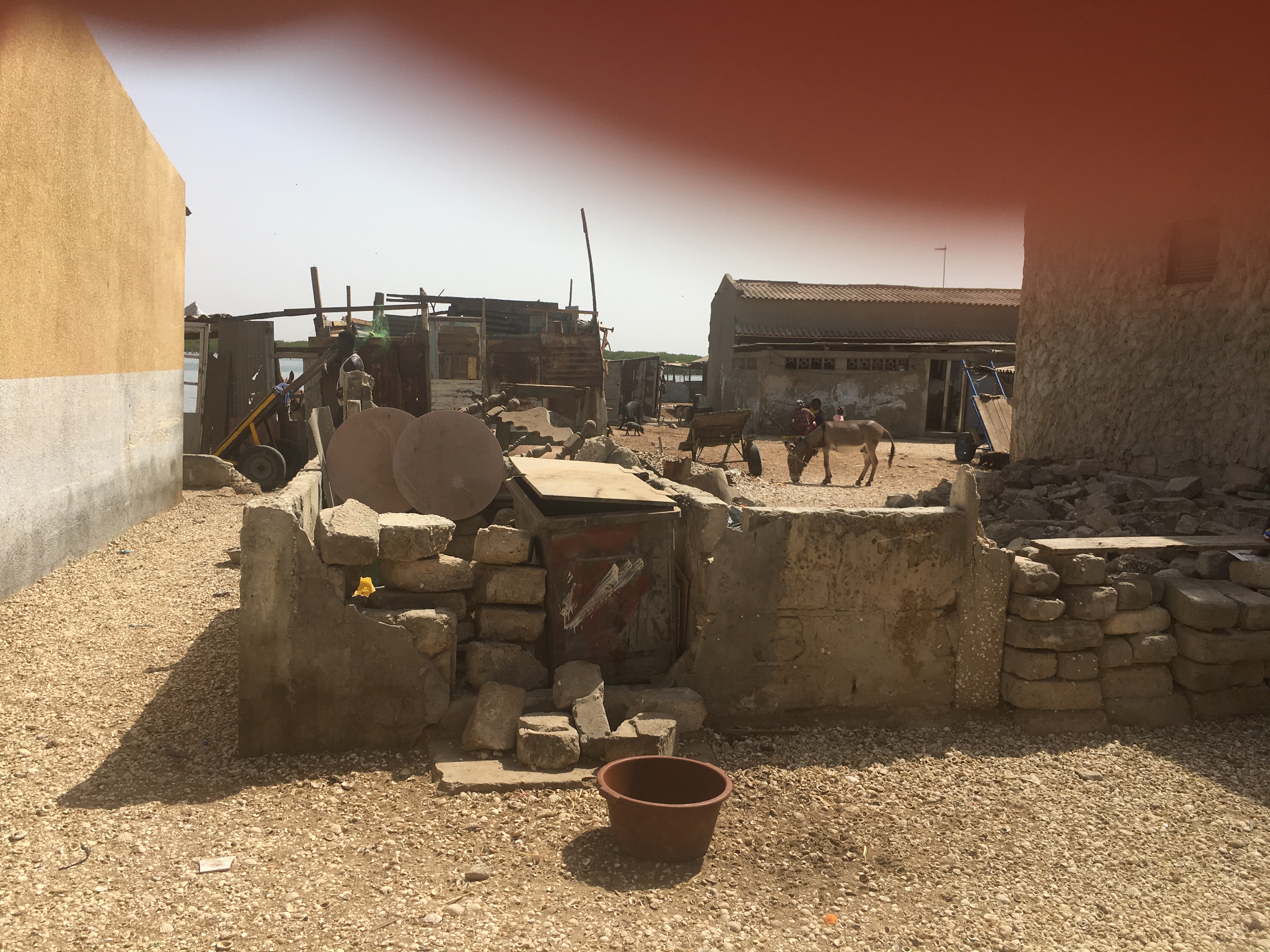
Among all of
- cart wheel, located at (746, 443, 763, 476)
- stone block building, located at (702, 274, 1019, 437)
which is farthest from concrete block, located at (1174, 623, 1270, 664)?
stone block building, located at (702, 274, 1019, 437)

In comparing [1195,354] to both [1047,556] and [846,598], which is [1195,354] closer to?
[1047,556]

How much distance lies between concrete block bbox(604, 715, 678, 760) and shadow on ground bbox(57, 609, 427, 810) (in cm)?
92

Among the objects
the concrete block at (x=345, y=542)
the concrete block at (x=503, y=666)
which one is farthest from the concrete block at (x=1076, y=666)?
the concrete block at (x=345, y=542)

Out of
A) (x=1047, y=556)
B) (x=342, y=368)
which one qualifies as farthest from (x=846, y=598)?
(x=342, y=368)

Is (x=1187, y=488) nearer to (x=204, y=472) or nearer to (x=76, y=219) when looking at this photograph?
(x=76, y=219)

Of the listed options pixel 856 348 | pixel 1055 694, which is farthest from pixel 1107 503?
pixel 856 348

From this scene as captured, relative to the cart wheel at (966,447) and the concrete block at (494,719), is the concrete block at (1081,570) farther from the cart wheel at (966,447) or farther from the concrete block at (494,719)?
the cart wheel at (966,447)

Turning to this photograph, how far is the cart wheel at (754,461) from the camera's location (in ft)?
52.9

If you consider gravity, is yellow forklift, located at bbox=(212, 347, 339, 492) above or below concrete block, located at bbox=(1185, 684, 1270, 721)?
above

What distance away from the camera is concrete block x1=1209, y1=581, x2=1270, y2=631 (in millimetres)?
5074

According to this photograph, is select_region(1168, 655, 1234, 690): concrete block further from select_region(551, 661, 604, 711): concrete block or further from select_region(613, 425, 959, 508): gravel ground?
select_region(613, 425, 959, 508): gravel ground

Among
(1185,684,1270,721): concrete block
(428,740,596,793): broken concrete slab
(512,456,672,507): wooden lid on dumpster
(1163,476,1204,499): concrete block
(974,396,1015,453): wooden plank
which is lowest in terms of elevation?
(428,740,596,793): broken concrete slab

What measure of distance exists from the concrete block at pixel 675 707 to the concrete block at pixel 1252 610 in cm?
318

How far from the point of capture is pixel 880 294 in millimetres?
30422
